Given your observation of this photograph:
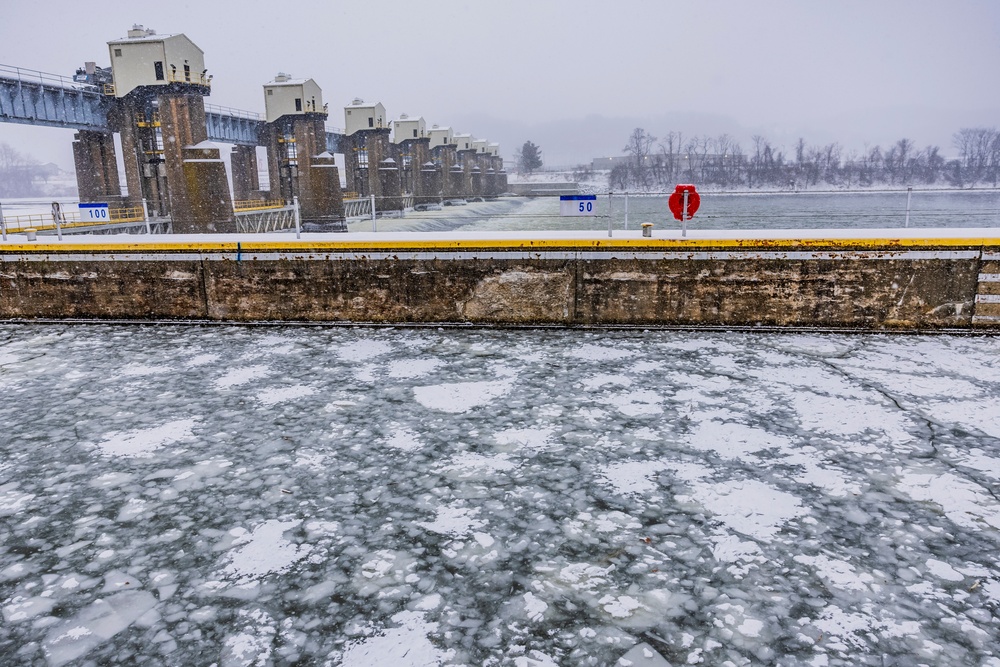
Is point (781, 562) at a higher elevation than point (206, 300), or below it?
below

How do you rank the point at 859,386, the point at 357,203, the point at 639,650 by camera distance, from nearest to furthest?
1. the point at 639,650
2. the point at 859,386
3. the point at 357,203

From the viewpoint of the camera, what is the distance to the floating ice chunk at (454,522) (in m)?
3.64

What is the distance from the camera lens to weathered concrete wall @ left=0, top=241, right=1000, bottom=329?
316 inches

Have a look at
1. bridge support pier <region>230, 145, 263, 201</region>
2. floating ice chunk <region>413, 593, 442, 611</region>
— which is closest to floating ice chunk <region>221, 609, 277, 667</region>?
floating ice chunk <region>413, 593, 442, 611</region>

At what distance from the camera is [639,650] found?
2.70m

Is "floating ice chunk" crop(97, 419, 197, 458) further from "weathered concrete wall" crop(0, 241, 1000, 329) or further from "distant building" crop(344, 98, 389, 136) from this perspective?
"distant building" crop(344, 98, 389, 136)

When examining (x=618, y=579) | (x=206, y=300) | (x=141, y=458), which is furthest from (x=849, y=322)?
(x=206, y=300)

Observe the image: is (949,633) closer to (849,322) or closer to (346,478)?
(346,478)

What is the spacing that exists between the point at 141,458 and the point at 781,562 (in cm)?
418

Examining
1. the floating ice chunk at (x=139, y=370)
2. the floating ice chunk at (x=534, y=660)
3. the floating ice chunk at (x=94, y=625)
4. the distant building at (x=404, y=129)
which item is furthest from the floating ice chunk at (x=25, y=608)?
the distant building at (x=404, y=129)

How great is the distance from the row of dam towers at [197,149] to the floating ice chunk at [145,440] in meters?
25.8

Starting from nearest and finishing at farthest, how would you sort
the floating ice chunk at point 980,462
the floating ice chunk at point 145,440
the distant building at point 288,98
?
1. the floating ice chunk at point 980,462
2. the floating ice chunk at point 145,440
3. the distant building at point 288,98

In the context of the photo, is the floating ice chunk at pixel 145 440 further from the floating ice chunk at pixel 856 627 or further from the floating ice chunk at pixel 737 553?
the floating ice chunk at pixel 856 627

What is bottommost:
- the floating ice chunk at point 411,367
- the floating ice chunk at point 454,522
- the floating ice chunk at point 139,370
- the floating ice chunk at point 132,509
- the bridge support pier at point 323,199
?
the floating ice chunk at point 454,522
